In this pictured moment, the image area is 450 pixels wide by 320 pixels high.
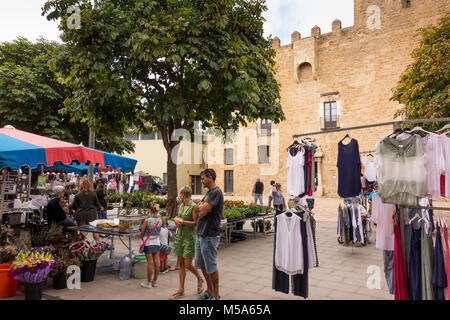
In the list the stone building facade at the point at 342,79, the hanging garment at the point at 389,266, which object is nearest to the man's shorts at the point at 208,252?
the hanging garment at the point at 389,266

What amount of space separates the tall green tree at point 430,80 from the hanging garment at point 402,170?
917cm

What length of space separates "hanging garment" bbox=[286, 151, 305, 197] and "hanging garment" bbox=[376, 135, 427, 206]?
1275 millimetres

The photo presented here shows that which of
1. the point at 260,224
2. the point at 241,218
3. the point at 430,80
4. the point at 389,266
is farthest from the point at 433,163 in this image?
the point at 430,80

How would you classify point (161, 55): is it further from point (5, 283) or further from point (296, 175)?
point (5, 283)

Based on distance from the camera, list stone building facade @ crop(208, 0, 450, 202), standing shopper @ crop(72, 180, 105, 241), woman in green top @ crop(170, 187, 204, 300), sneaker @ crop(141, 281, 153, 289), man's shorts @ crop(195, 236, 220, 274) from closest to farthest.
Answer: man's shorts @ crop(195, 236, 220, 274) < woman in green top @ crop(170, 187, 204, 300) < sneaker @ crop(141, 281, 153, 289) < standing shopper @ crop(72, 180, 105, 241) < stone building facade @ crop(208, 0, 450, 202)

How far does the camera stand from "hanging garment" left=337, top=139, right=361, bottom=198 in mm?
4703

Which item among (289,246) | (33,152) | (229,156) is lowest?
(289,246)

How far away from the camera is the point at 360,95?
85.1 feet

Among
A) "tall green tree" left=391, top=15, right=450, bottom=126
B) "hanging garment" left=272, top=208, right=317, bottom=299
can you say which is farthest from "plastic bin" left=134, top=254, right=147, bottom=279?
"tall green tree" left=391, top=15, right=450, bottom=126

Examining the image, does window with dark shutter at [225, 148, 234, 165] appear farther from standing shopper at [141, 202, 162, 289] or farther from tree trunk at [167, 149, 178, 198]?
standing shopper at [141, 202, 162, 289]

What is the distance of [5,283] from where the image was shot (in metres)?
4.80

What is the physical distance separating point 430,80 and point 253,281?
10.8 m

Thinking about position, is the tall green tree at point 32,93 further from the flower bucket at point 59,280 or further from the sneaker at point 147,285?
the sneaker at point 147,285
